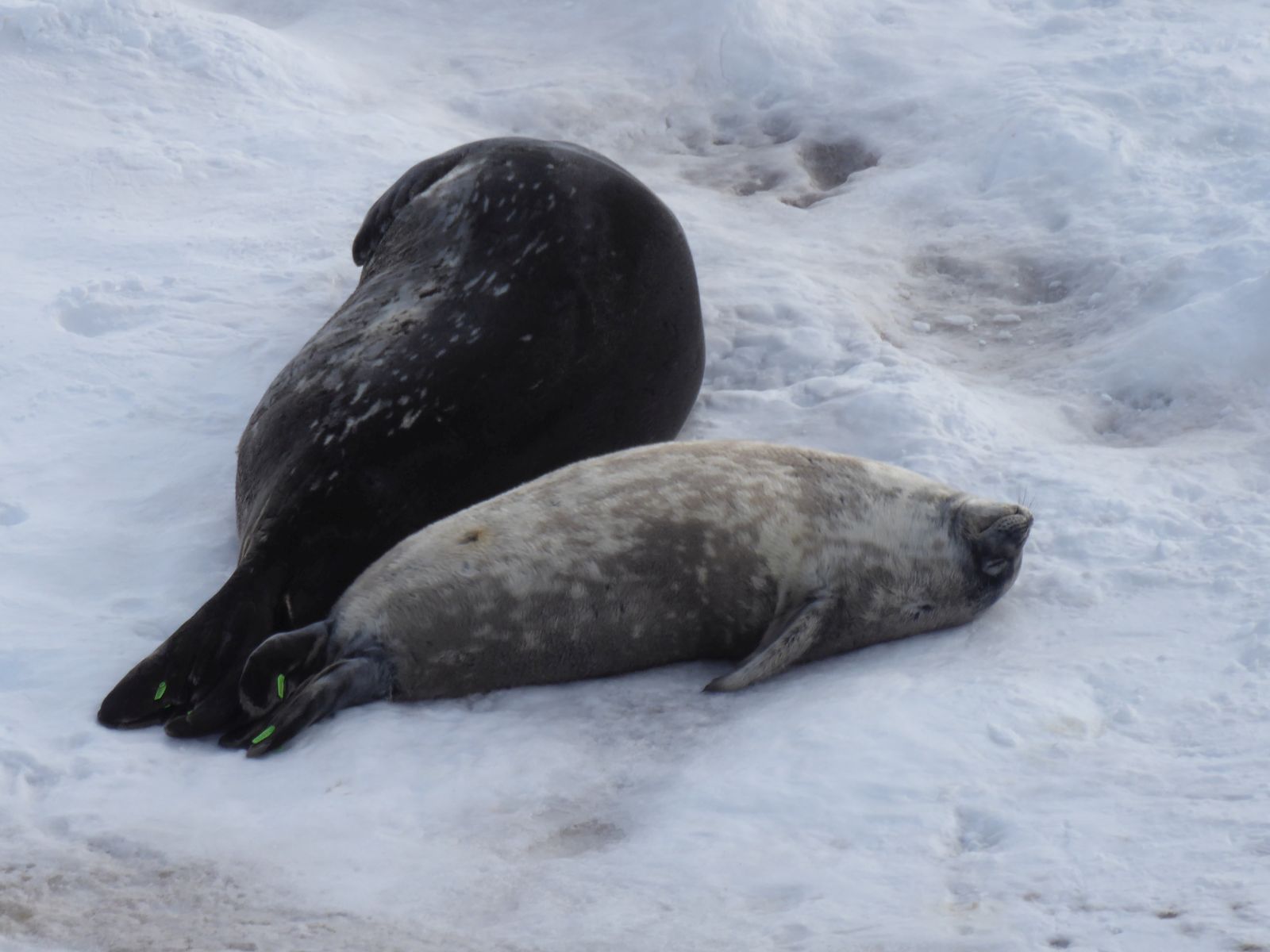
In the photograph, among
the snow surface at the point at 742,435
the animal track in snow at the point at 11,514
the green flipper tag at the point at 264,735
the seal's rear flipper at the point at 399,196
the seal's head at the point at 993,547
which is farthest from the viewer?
the seal's rear flipper at the point at 399,196

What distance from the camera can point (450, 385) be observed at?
3.54 meters

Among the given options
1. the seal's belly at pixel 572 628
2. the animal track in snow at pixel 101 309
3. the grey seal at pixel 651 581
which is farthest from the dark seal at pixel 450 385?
the animal track in snow at pixel 101 309

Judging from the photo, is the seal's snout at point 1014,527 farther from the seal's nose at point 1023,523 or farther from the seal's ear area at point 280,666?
the seal's ear area at point 280,666

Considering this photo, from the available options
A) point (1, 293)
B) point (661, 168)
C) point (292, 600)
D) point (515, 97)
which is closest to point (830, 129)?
point (661, 168)

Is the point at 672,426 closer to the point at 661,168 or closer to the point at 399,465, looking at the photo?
the point at 399,465

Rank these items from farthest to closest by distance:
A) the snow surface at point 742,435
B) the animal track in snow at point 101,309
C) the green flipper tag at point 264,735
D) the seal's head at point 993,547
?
1. the animal track in snow at point 101,309
2. the seal's head at point 993,547
3. the green flipper tag at point 264,735
4. the snow surface at point 742,435

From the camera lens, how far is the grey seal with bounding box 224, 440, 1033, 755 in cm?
298

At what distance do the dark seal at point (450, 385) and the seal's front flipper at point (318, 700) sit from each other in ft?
0.28

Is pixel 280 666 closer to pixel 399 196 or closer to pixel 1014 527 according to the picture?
pixel 1014 527

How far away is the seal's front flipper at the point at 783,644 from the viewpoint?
3.02 meters

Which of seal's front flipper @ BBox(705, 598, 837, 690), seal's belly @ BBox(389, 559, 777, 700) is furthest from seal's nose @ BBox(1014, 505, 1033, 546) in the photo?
seal's belly @ BBox(389, 559, 777, 700)

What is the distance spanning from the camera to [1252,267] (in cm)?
467

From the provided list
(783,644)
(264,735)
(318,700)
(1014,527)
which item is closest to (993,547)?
(1014,527)

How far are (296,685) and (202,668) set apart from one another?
0.19 m
